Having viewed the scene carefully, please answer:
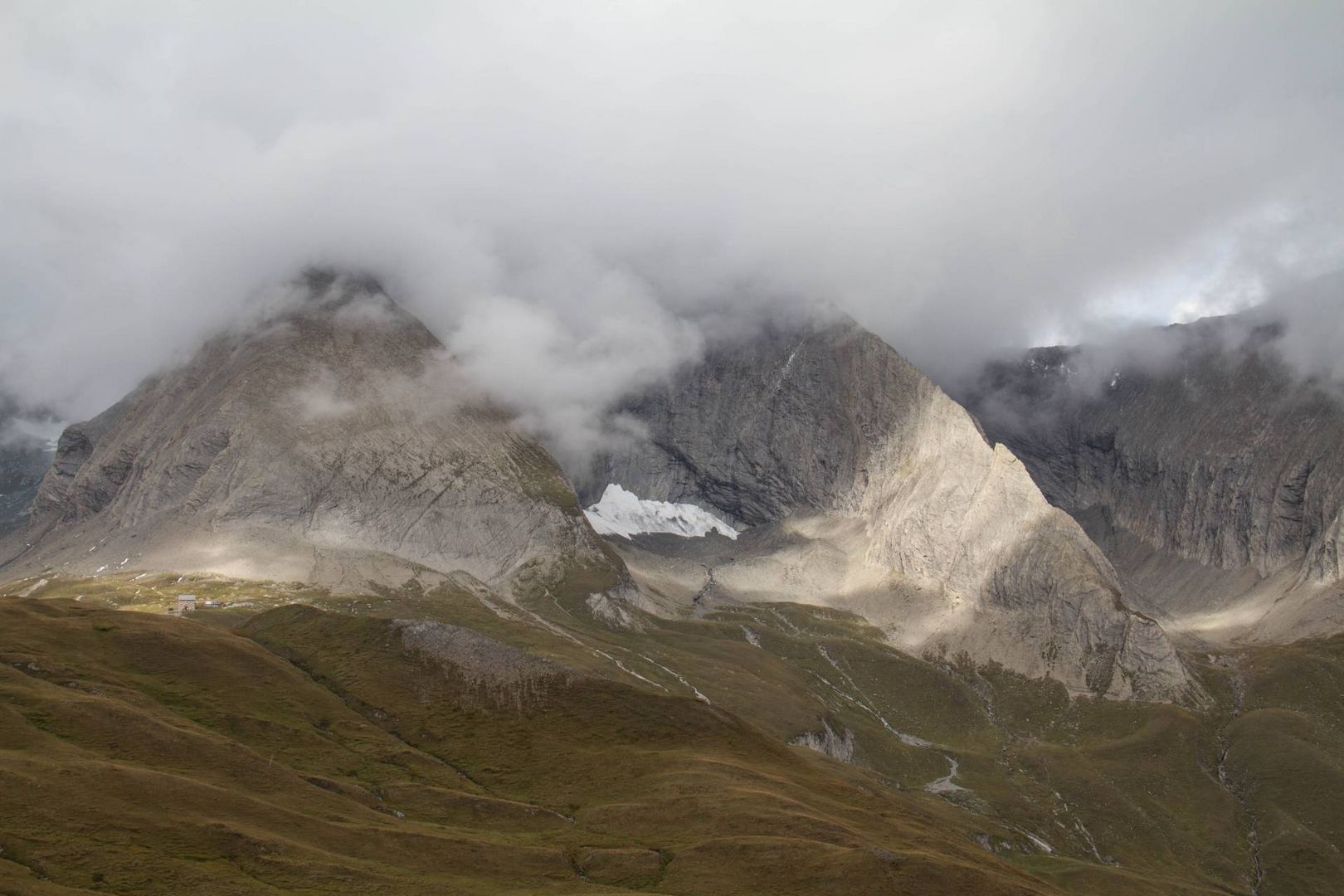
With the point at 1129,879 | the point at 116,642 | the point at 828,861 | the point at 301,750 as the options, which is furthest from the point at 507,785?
the point at 1129,879

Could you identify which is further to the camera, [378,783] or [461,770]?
[461,770]

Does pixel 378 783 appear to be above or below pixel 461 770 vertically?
below

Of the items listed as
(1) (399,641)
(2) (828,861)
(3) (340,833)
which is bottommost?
(3) (340,833)

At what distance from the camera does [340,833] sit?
307 feet

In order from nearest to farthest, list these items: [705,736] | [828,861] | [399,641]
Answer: [828,861] → [705,736] → [399,641]

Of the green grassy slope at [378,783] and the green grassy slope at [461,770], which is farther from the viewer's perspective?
the green grassy slope at [461,770]

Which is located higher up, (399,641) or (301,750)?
(399,641)

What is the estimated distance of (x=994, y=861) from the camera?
12750 centimetres

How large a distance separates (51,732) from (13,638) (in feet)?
115

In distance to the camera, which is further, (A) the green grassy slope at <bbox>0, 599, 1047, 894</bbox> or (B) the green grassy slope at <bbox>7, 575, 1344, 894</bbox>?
(B) the green grassy slope at <bbox>7, 575, 1344, 894</bbox>

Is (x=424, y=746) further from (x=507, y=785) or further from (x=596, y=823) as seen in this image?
(x=596, y=823)

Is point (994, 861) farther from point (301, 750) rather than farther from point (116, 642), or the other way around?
point (116, 642)

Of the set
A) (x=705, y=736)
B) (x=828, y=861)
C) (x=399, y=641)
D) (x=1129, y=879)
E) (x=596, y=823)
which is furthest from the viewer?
(x=1129, y=879)

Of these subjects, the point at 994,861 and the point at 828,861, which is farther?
the point at 994,861
